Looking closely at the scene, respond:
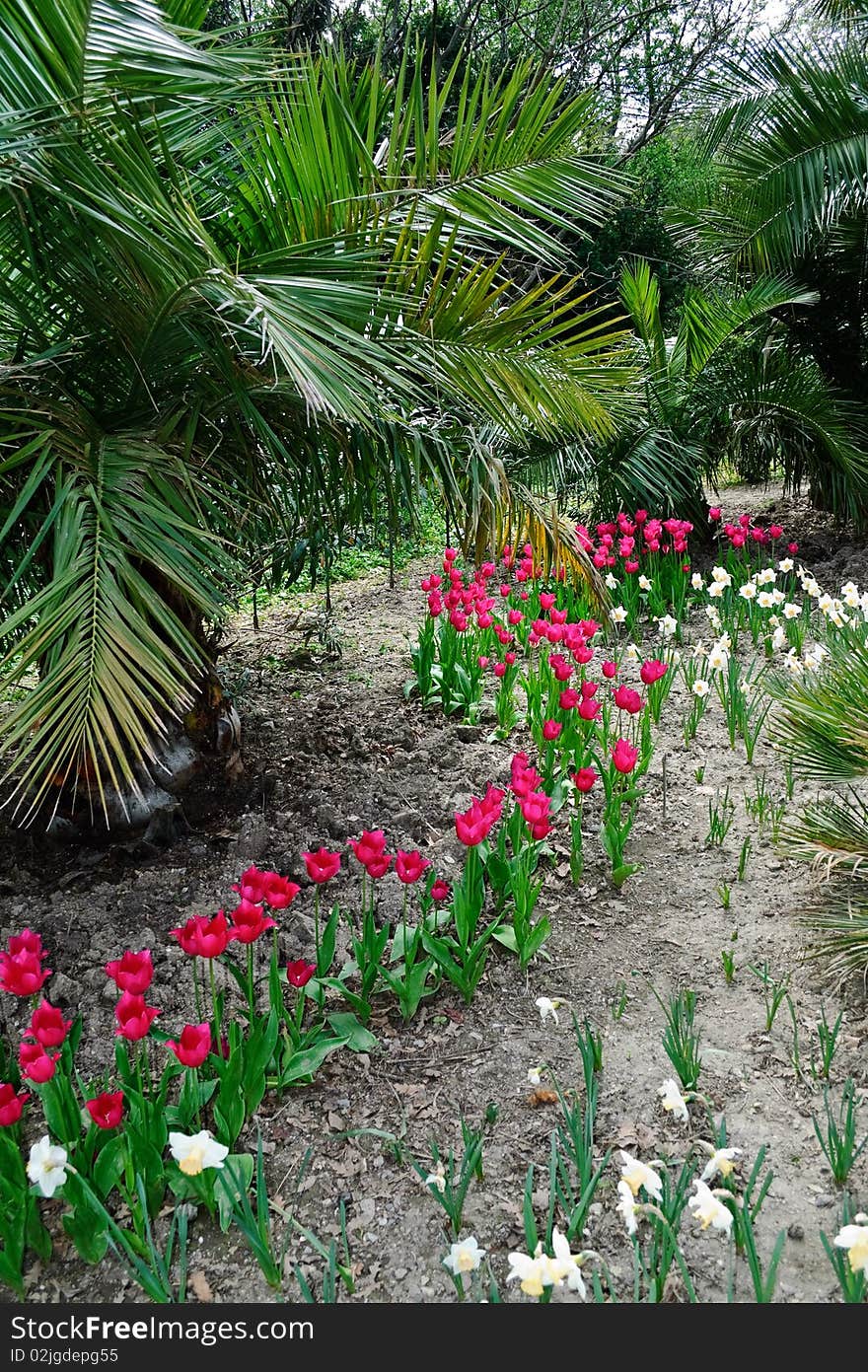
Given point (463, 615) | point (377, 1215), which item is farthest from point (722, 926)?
point (463, 615)

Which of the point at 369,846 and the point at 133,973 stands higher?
the point at 369,846

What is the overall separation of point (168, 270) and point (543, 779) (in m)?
1.73

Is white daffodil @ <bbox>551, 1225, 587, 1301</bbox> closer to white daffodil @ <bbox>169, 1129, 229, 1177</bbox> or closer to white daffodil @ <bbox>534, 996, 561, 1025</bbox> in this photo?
white daffodil @ <bbox>169, 1129, 229, 1177</bbox>

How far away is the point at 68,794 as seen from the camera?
9.14 feet

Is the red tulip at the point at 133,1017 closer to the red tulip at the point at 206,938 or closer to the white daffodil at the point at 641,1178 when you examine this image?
the red tulip at the point at 206,938

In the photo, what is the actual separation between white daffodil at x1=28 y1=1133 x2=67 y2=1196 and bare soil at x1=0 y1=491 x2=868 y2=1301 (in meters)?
0.21

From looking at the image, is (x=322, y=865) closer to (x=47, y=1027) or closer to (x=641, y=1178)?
(x=47, y=1027)

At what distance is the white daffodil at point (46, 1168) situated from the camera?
1.46 meters

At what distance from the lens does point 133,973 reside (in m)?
1.61

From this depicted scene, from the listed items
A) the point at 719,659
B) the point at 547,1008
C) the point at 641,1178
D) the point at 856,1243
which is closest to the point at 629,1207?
the point at 641,1178

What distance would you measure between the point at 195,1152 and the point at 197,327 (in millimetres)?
1851

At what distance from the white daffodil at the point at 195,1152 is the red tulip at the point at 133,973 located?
233 mm

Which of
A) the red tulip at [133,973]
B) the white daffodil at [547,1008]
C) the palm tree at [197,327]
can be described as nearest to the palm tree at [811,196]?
the palm tree at [197,327]

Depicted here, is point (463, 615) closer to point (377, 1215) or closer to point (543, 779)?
point (543, 779)
